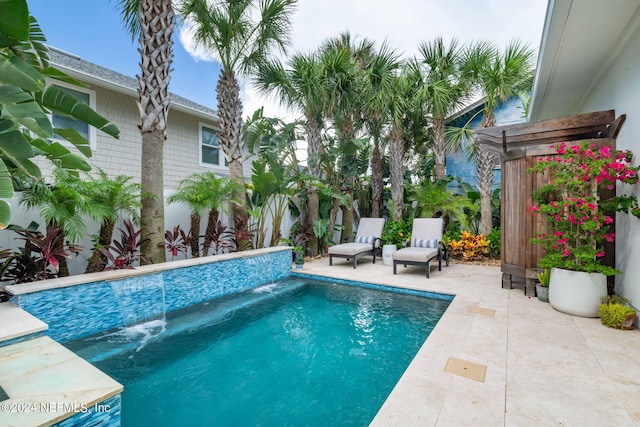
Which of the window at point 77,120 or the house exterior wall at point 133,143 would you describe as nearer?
the window at point 77,120

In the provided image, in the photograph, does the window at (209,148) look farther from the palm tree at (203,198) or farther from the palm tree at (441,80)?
the palm tree at (441,80)

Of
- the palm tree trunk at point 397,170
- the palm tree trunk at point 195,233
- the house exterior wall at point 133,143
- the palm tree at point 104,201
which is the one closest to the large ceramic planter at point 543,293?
the palm tree trunk at point 397,170

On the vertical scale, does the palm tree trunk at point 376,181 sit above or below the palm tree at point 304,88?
below

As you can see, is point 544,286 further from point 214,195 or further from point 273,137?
point 273,137

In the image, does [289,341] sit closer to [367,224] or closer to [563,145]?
[563,145]

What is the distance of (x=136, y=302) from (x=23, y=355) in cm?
236

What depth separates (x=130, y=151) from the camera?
8.97 meters

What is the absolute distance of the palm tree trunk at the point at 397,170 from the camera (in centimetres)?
1051

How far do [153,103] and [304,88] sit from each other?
424cm

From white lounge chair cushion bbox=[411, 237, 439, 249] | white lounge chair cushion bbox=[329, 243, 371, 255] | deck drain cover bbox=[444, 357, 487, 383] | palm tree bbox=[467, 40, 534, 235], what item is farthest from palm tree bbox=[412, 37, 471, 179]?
deck drain cover bbox=[444, 357, 487, 383]

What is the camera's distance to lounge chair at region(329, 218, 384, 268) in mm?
8539

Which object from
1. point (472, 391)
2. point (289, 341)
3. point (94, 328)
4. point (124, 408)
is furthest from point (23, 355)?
point (472, 391)

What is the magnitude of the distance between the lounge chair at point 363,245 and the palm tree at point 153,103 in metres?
4.60

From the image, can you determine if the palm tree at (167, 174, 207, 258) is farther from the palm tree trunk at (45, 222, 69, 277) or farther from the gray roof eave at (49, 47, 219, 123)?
the gray roof eave at (49, 47, 219, 123)
